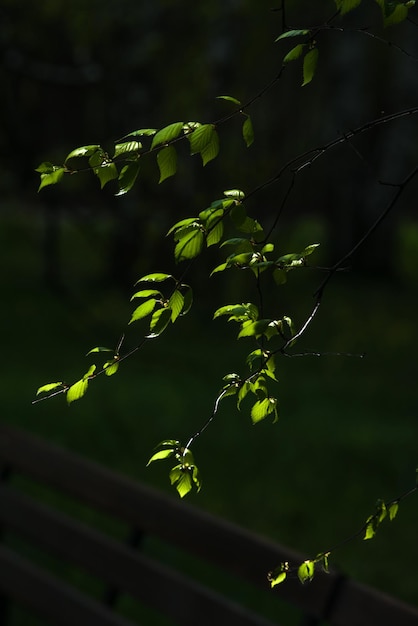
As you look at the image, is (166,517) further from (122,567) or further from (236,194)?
(236,194)

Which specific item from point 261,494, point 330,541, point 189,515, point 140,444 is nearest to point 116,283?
point 140,444

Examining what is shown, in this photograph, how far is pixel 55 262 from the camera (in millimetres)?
15172

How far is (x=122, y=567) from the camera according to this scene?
4.18 m

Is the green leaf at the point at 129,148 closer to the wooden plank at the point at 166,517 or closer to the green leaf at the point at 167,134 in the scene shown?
the green leaf at the point at 167,134

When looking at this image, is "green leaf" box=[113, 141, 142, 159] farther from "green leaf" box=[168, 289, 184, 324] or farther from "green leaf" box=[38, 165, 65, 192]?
"green leaf" box=[168, 289, 184, 324]

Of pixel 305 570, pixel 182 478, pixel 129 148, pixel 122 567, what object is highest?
pixel 129 148

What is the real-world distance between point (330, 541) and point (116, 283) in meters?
8.31

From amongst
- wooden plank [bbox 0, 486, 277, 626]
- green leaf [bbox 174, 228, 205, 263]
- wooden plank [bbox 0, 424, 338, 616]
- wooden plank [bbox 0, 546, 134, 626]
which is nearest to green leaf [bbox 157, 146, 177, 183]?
green leaf [bbox 174, 228, 205, 263]

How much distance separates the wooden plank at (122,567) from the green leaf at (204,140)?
6.05 ft

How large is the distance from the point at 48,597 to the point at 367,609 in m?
1.70

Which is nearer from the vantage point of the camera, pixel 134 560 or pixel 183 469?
pixel 183 469

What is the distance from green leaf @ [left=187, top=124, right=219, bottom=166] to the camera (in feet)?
7.39

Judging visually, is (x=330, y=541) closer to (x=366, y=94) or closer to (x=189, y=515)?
(x=189, y=515)

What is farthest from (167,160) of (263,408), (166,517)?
(166,517)
